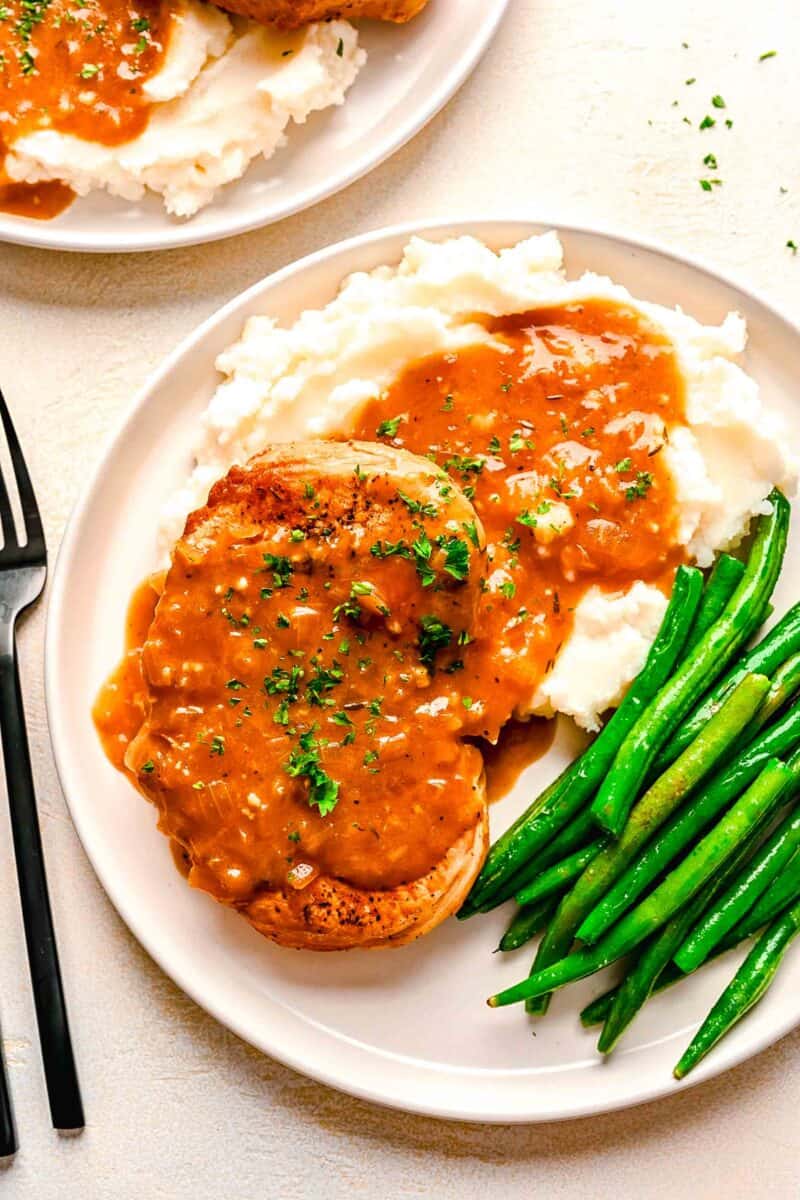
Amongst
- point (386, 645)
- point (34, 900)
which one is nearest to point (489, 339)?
point (386, 645)

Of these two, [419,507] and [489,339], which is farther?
[489,339]

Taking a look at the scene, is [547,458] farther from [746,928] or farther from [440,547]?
[746,928]

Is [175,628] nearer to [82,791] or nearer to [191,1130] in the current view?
[82,791]

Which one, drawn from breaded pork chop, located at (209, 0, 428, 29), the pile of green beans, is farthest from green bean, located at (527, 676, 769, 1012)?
breaded pork chop, located at (209, 0, 428, 29)

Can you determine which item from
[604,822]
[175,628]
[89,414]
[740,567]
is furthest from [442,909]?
[89,414]

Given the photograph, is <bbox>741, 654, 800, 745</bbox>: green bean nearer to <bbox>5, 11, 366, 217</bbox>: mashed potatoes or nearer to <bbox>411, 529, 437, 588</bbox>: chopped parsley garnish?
<bbox>411, 529, 437, 588</bbox>: chopped parsley garnish
